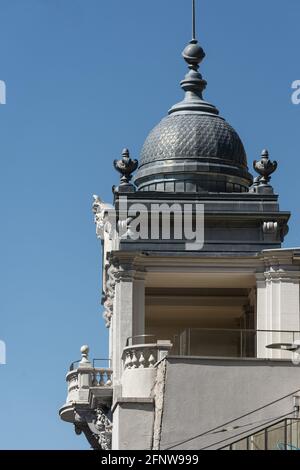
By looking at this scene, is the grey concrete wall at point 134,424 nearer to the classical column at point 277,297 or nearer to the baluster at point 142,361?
→ the baluster at point 142,361

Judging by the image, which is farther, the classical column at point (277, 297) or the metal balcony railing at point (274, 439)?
the classical column at point (277, 297)

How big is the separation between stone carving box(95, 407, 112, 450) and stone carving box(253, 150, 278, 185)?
956 cm

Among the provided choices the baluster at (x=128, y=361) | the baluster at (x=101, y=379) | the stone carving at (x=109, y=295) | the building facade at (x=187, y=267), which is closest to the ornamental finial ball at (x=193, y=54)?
the building facade at (x=187, y=267)

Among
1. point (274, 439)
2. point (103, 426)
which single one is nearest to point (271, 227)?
point (103, 426)

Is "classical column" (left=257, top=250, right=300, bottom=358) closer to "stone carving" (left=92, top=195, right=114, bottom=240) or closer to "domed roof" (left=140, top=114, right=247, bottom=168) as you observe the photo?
"domed roof" (left=140, top=114, right=247, bottom=168)

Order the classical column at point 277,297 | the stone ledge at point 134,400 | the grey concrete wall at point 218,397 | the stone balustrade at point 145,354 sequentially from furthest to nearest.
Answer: the classical column at point 277,297 < the stone balustrade at point 145,354 < the stone ledge at point 134,400 < the grey concrete wall at point 218,397

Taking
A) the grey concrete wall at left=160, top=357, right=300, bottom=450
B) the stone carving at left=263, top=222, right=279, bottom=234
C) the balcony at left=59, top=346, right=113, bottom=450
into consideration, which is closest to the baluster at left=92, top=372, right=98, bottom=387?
the balcony at left=59, top=346, right=113, bottom=450

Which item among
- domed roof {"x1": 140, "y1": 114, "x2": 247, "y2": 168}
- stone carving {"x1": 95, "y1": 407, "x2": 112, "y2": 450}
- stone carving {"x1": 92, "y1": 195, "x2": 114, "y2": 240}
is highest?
domed roof {"x1": 140, "y1": 114, "x2": 247, "y2": 168}

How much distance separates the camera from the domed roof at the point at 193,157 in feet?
334

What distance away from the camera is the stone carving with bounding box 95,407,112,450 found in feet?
327

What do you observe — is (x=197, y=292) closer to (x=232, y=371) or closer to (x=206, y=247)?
(x=206, y=247)

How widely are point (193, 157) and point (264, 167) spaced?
8.57ft

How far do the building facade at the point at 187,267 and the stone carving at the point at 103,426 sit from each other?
0.05 m

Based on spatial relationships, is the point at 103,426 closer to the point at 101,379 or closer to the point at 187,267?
the point at 101,379
